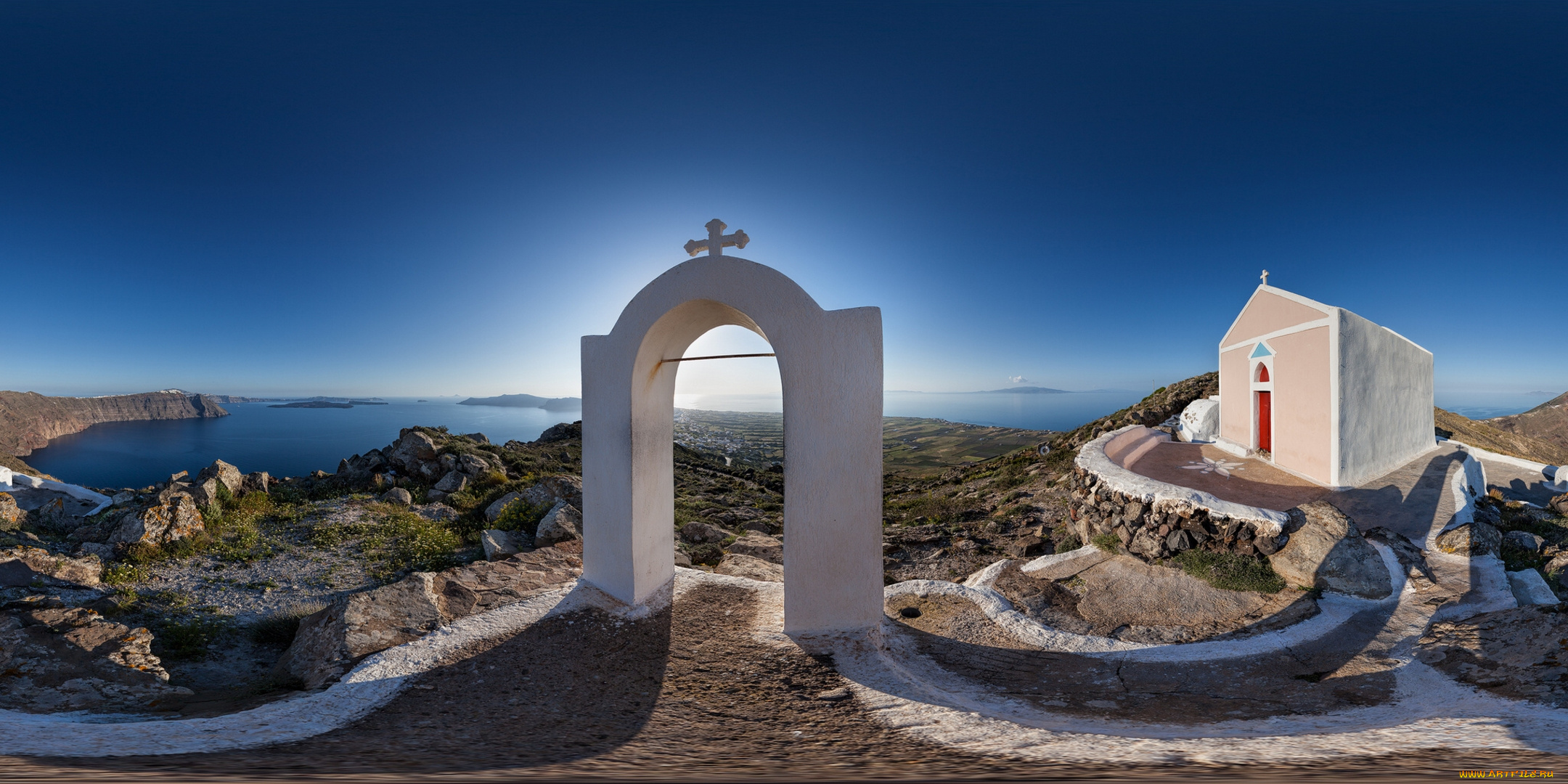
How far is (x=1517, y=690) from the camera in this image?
4.52 meters

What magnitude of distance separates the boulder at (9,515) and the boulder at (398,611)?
26.4 feet

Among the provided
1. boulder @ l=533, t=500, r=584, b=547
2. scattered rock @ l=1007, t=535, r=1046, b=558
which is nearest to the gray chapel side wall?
scattered rock @ l=1007, t=535, r=1046, b=558

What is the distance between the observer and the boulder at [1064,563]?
29.1ft

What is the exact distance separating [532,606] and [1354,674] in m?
8.45

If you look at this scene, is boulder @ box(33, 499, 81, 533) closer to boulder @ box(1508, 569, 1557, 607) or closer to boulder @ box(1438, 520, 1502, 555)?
boulder @ box(1508, 569, 1557, 607)

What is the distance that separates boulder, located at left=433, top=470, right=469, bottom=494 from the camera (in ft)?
38.0

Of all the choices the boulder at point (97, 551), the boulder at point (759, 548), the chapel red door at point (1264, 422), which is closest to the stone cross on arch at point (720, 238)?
the boulder at point (759, 548)

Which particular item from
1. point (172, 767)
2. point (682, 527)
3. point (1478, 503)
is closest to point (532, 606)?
point (172, 767)

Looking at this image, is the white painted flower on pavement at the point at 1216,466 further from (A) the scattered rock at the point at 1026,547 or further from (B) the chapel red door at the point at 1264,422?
(A) the scattered rock at the point at 1026,547

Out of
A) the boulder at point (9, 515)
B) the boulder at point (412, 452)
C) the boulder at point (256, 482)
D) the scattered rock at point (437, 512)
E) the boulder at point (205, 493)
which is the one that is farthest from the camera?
the boulder at point (412, 452)

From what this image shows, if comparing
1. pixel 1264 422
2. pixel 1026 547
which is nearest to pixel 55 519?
pixel 1026 547

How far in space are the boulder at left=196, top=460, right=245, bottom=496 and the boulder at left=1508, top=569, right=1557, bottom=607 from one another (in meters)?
19.1

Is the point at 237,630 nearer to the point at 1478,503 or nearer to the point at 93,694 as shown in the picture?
the point at 93,694

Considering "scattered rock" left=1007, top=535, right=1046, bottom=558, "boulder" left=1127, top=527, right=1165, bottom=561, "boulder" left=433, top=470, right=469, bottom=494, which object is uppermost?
"boulder" left=433, top=470, right=469, bottom=494
